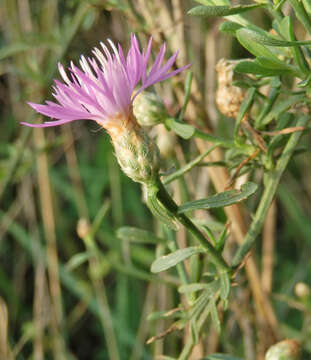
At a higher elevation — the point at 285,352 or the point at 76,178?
the point at 76,178

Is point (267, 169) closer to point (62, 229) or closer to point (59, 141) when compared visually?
point (59, 141)

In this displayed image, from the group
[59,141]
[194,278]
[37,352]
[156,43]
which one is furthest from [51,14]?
[194,278]

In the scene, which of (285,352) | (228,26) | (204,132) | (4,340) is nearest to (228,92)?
(204,132)

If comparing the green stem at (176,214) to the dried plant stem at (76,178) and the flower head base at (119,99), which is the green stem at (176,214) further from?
the dried plant stem at (76,178)

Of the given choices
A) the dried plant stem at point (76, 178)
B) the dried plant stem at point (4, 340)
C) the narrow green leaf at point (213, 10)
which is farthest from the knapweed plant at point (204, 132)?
the dried plant stem at point (76, 178)

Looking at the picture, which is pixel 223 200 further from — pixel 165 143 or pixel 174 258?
pixel 165 143

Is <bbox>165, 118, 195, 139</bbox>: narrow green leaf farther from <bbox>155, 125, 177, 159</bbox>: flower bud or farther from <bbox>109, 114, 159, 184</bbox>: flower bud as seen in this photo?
<bbox>155, 125, 177, 159</bbox>: flower bud

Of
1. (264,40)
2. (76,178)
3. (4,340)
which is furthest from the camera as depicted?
(76,178)

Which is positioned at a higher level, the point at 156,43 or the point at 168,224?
the point at 156,43
